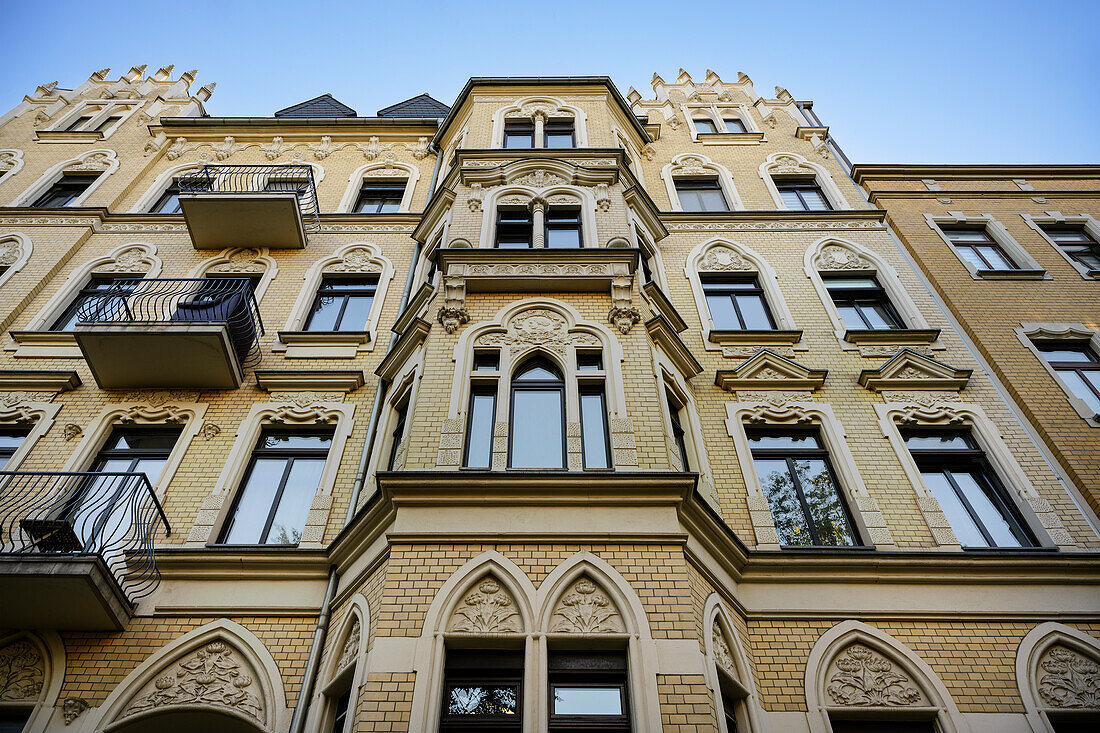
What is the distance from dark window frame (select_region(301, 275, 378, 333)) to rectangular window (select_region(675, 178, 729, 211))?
700cm

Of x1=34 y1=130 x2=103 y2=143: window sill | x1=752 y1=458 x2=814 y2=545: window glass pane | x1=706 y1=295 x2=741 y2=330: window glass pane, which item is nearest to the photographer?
x1=752 y1=458 x2=814 y2=545: window glass pane

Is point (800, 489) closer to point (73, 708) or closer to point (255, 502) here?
point (255, 502)

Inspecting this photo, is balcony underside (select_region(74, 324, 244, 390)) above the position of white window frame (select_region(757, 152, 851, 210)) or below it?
below

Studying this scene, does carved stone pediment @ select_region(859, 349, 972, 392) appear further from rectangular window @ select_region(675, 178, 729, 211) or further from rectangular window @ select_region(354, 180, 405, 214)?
rectangular window @ select_region(354, 180, 405, 214)

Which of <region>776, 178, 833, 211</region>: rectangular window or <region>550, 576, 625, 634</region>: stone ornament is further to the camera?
<region>776, 178, 833, 211</region>: rectangular window

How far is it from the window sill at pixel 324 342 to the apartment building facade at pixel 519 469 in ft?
0.17

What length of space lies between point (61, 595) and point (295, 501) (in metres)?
2.95

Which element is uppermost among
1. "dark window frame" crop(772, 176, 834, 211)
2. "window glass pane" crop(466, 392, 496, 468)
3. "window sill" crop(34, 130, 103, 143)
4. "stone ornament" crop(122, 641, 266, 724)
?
"window sill" crop(34, 130, 103, 143)

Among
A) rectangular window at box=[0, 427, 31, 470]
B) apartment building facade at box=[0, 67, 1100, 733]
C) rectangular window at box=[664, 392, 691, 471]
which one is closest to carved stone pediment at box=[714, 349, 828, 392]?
apartment building facade at box=[0, 67, 1100, 733]

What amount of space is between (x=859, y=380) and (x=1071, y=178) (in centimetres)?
1031

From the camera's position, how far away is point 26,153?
18.3m

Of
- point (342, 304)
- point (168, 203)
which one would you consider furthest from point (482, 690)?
point (168, 203)

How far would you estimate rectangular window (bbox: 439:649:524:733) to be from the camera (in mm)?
6586

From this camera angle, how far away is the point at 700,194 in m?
16.7
